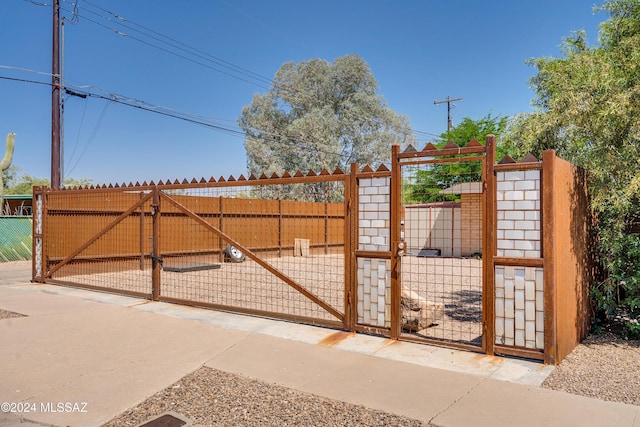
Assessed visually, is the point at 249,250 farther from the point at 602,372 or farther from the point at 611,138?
the point at 602,372

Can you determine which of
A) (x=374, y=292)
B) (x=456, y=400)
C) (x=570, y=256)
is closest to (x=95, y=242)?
(x=374, y=292)

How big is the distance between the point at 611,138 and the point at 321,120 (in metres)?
29.0

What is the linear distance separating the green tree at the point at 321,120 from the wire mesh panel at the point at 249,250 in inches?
536

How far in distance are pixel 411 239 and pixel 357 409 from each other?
58.3 feet

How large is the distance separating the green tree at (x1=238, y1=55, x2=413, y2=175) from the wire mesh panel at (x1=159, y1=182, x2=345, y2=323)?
1360cm

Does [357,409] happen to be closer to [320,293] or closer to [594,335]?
[594,335]

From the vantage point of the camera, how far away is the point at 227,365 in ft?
16.5

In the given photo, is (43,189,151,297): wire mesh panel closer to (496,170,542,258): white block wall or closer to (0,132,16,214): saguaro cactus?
(496,170,542,258): white block wall

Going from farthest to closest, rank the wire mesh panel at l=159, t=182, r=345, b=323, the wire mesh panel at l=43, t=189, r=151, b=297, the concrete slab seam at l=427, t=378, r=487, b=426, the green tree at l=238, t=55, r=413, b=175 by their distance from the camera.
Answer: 1. the green tree at l=238, t=55, r=413, b=175
2. the wire mesh panel at l=43, t=189, r=151, b=297
3. the wire mesh panel at l=159, t=182, r=345, b=323
4. the concrete slab seam at l=427, t=378, r=487, b=426

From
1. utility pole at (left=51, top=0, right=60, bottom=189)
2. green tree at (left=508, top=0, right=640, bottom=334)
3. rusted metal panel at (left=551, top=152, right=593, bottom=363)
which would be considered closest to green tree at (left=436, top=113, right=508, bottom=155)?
utility pole at (left=51, top=0, right=60, bottom=189)

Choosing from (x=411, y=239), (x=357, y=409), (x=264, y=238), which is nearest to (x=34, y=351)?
(x=357, y=409)

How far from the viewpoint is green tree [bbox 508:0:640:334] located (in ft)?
18.1

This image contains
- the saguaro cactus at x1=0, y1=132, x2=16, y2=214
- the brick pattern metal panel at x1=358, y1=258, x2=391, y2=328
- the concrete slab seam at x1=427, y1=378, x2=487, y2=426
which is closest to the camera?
the concrete slab seam at x1=427, y1=378, x2=487, y2=426

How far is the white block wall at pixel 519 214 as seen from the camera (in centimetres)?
492
